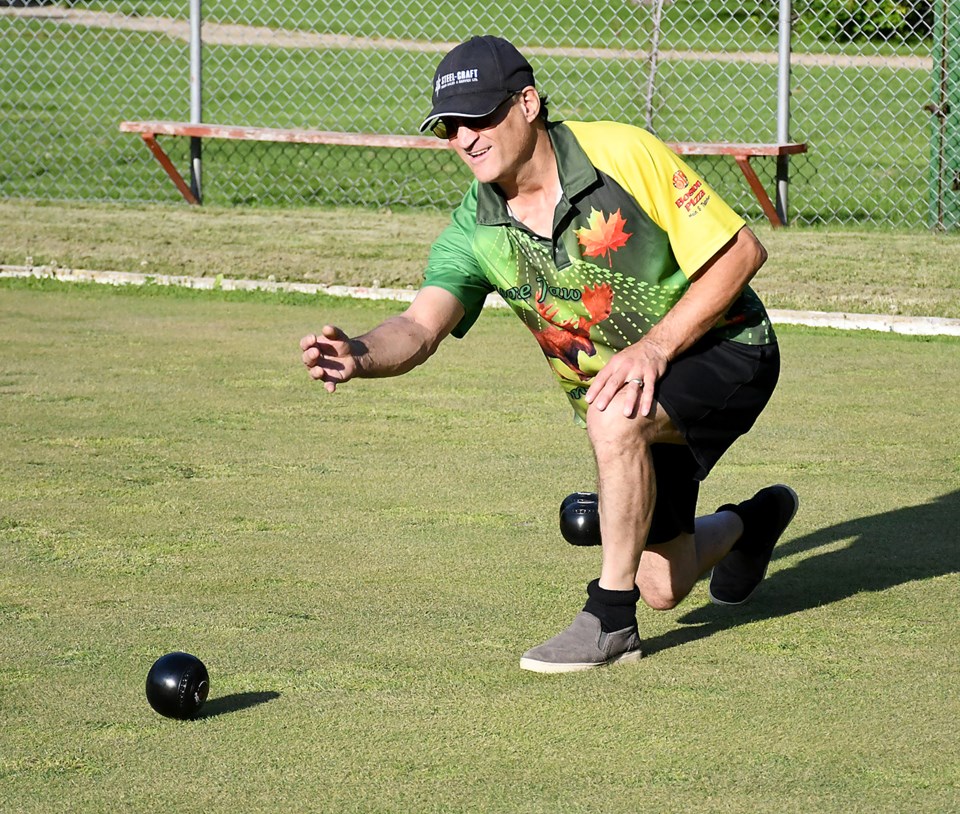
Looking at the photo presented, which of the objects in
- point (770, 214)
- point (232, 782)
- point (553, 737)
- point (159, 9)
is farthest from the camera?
point (159, 9)

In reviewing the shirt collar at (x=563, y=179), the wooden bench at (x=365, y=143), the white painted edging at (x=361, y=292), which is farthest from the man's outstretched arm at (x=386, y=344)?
the wooden bench at (x=365, y=143)

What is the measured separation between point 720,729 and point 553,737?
39 cm

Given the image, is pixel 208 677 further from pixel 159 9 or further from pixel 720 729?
pixel 159 9

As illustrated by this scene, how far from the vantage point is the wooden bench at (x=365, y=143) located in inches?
492

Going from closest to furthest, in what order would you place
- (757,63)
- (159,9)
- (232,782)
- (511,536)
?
(232,782) < (511,536) < (757,63) < (159,9)

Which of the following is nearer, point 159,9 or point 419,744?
point 419,744

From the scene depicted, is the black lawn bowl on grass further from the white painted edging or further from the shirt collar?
the white painted edging

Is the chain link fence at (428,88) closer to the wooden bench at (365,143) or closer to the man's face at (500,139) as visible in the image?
the wooden bench at (365,143)

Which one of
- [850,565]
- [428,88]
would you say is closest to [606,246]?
[850,565]

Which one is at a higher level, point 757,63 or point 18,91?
point 757,63

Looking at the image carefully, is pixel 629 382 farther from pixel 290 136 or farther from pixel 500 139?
pixel 290 136

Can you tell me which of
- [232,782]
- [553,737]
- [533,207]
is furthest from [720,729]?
[533,207]

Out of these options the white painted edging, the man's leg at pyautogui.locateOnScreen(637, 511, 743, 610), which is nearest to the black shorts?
the man's leg at pyautogui.locateOnScreen(637, 511, 743, 610)

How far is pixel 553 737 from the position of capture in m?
3.88
